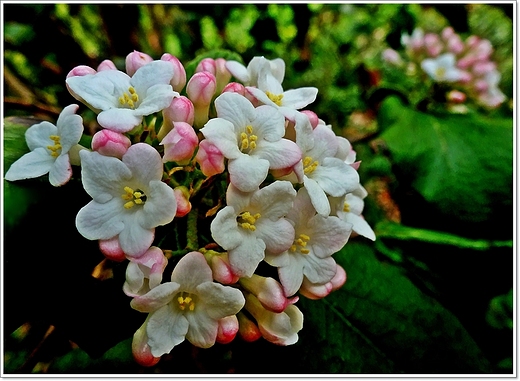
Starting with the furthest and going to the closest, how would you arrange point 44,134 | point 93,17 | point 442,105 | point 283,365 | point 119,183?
1. point 93,17
2. point 442,105
3. point 283,365
4. point 44,134
5. point 119,183

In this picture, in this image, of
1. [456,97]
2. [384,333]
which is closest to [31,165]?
[384,333]

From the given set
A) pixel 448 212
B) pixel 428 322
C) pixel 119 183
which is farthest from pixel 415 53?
pixel 119 183

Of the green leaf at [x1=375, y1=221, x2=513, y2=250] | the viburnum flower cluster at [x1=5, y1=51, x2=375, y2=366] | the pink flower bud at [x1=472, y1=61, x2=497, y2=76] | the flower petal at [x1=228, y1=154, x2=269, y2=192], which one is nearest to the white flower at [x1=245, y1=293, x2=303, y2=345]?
the viburnum flower cluster at [x1=5, y1=51, x2=375, y2=366]

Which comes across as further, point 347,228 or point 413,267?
point 413,267

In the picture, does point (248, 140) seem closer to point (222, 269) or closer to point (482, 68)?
point (222, 269)

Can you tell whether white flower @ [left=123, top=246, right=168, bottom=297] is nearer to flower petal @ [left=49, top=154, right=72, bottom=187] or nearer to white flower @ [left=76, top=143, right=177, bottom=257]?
white flower @ [left=76, top=143, right=177, bottom=257]

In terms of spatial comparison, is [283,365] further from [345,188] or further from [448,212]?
[448,212]
